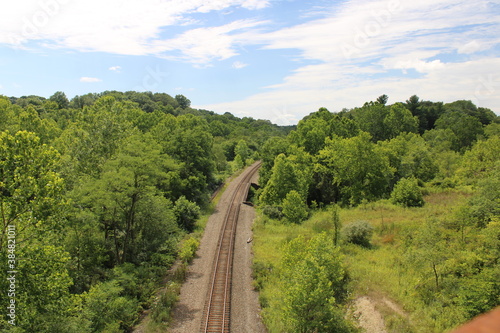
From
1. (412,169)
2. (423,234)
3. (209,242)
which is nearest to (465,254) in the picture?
(423,234)

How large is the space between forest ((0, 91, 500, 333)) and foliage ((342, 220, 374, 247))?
12 cm

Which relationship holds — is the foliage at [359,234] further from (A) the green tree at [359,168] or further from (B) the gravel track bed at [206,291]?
(A) the green tree at [359,168]

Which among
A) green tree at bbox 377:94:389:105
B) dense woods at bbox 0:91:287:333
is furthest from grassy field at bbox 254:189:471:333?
green tree at bbox 377:94:389:105

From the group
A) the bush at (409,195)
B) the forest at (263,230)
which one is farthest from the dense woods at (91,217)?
the bush at (409,195)

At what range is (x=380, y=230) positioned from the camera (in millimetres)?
30500

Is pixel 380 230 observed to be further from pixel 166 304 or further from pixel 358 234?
pixel 166 304

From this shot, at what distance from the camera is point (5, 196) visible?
11172mm

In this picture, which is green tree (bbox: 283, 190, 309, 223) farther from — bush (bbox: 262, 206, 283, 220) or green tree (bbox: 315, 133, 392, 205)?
green tree (bbox: 315, 133, 392, 205)

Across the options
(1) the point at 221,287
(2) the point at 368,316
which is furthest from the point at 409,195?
(1) the point at 221,287

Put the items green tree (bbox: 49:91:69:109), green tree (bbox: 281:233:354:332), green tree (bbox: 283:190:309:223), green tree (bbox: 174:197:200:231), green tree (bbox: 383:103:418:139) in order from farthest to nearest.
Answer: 1. green tree (bbox: 49:91:69:109)
2. green tree (bbox: 383:103:418:139)
3. green tree (bbox: 283:190:309:223)
4. green tree (bbox: 174:197:200:231)
5. green tree (bbox: 281:233:354:332)

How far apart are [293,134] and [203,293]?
1571 inches

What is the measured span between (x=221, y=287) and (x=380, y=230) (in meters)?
16.4

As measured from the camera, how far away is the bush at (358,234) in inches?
1105

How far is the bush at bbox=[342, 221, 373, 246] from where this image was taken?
92.1ft
